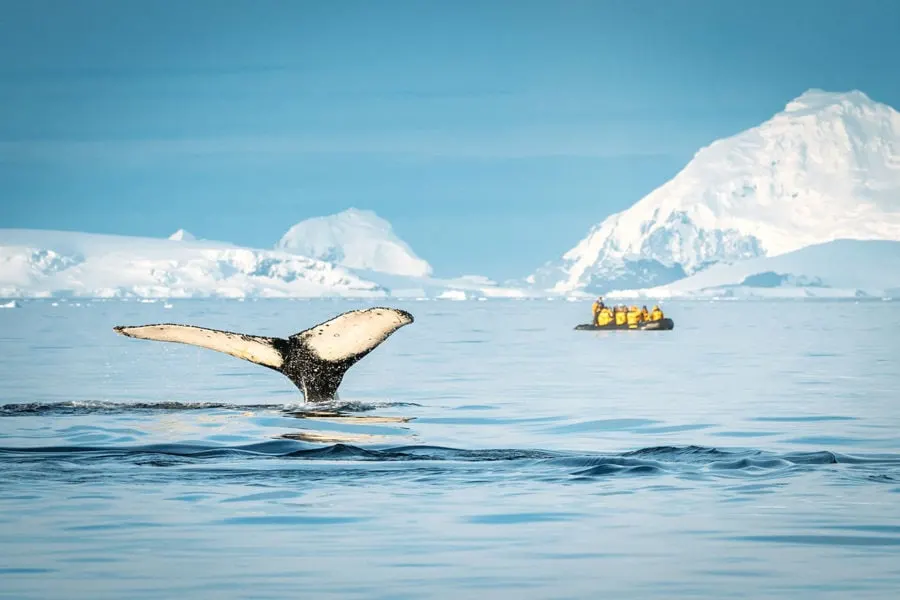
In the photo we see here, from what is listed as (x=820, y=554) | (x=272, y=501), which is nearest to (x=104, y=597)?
(x=272, y=501)

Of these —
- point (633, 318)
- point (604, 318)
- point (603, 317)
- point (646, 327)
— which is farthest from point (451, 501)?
→ point (633, 318)

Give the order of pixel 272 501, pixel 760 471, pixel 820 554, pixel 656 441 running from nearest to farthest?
pixel 820 554, pixel 272 501, pixel 760 471, pixel 656 441

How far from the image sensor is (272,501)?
36.8 ft

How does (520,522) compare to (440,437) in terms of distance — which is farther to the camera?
(440,437)

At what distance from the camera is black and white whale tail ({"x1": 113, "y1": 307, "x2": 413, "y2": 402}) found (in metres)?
15.0

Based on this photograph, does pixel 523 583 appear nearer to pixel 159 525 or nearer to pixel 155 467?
pixel 159 525

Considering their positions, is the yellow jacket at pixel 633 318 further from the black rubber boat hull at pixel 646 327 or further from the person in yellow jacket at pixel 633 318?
the black rubber boat hull at pixel 646 327

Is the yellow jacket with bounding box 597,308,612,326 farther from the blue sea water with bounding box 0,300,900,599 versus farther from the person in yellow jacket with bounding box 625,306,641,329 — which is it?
the blue sea water with bounding box 0,300,900,599

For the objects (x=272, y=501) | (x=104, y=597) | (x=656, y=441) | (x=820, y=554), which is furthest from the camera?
(x=656, y=441)

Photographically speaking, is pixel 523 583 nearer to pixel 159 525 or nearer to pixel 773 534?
pixel 773 534

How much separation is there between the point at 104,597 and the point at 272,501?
2.98 meters

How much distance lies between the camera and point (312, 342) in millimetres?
16266

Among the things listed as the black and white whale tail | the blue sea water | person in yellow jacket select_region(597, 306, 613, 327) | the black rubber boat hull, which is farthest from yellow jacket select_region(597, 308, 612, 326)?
the black and white whale tail

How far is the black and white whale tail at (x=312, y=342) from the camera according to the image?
15.0m
